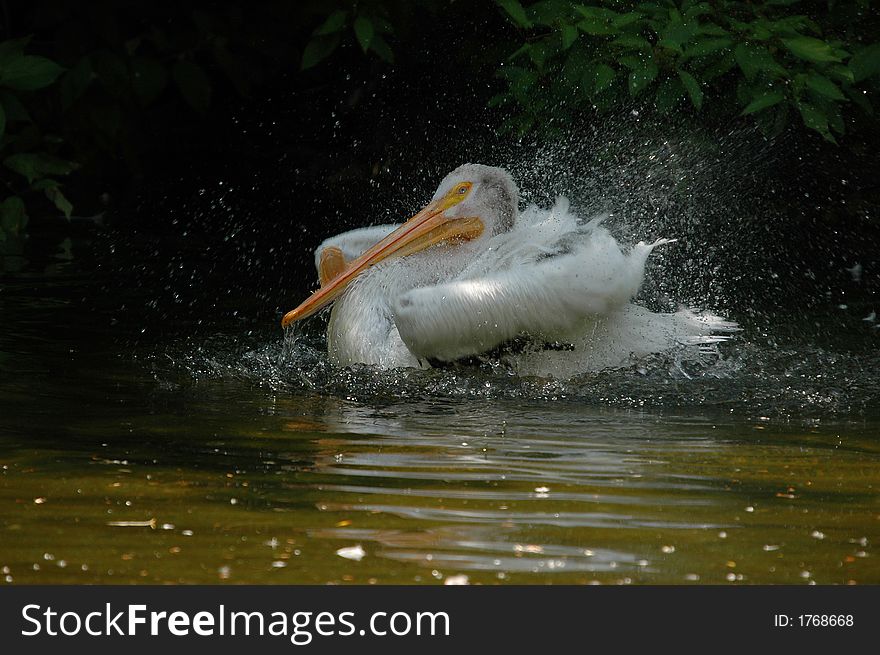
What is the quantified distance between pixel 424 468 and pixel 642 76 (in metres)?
2.59

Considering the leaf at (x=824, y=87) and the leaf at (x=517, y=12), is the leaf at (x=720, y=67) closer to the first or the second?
the leaf at (x=824, y=87)

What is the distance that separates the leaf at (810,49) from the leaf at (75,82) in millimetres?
3939

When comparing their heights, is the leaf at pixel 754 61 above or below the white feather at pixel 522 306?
above

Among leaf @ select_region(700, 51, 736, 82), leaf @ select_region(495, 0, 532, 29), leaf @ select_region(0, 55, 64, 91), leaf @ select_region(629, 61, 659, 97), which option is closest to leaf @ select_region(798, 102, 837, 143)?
leaf @ select_region(700, 51, 736, 82)

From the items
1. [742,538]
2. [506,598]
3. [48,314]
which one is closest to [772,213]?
[48,314]

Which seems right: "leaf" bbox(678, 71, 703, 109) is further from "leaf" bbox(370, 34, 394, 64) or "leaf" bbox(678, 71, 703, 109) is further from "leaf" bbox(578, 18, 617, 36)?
"leaf" bbox(370, 34, 394, 64)

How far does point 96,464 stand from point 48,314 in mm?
2552

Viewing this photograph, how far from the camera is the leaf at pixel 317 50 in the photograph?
684 cm

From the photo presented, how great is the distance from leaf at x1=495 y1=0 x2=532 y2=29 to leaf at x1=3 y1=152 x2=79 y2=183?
2400 mm

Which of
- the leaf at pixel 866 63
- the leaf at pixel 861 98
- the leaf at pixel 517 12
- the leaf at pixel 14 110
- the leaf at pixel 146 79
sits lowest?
the leaf at pixel 861 98

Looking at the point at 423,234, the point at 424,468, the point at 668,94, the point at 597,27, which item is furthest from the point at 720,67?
the point at 424,468

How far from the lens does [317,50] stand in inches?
271

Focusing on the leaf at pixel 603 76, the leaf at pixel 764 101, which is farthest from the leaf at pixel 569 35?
the leaf at pixel 764 101

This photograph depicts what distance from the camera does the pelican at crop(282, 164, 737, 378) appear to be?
4.93 metres
